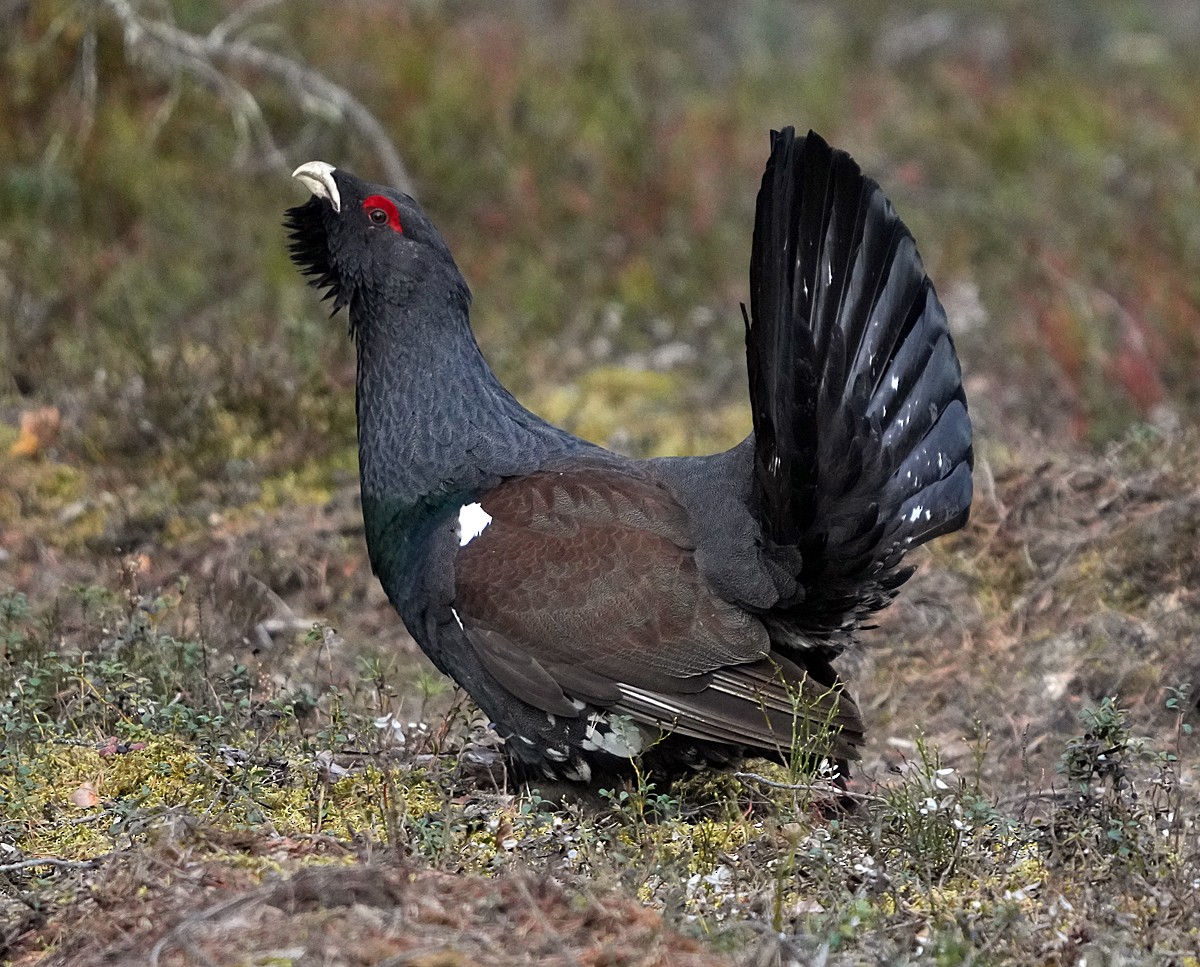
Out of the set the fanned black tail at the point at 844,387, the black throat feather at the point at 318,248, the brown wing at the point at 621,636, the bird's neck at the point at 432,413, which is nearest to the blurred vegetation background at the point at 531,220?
the black throat feather at the point at 318,248

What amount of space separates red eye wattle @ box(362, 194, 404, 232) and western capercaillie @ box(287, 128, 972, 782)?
888 millimetres

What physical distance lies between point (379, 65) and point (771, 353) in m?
6.86

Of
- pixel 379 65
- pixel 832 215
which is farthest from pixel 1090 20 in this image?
pixel 832 215

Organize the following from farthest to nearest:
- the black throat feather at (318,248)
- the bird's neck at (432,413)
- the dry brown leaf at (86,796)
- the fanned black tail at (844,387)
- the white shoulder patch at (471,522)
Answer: the black throat feather at (318,248), the bird's neck at (432,413), the white shoulder patch at (471,522), the dry brown leaf at (86,796), the fanned black tail at (844,387)

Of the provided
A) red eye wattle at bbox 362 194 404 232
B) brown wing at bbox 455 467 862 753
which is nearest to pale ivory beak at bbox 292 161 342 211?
red eye wattle at bbox 362 194 404 232

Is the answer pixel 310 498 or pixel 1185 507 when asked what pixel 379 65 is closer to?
pixel 310 498

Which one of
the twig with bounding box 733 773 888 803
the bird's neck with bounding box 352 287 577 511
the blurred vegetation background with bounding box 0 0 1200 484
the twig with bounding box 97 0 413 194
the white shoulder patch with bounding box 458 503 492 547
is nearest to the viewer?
the twig with bounding box 733 773 888 803

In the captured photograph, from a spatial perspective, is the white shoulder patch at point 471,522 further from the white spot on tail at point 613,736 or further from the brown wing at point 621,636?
the white spot on tail at point 613,736

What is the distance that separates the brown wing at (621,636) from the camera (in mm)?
4801

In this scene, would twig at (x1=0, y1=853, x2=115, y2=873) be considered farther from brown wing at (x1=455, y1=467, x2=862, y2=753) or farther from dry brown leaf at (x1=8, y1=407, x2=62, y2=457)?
dry brown leaf at (x1=8, y1=407, x2=62, y2=457)

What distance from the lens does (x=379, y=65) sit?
10.8 metres

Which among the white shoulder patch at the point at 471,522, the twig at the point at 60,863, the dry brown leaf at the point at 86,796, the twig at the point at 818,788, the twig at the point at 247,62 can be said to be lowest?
the twig at the point at 60,863

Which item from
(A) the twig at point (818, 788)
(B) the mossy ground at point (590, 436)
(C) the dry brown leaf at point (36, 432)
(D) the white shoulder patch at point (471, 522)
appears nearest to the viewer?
(B) the mossy ground at point (590, 436)

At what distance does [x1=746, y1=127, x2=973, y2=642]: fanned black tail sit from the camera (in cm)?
461
